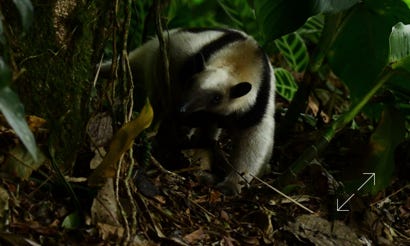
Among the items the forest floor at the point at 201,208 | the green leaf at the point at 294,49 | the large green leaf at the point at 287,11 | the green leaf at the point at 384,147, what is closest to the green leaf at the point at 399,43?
the large green leaf at the point at 287,11

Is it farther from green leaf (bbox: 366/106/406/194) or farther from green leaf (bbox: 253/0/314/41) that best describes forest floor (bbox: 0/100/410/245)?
green leaf (bbox: 253/0/314/41)

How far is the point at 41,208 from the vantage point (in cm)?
282

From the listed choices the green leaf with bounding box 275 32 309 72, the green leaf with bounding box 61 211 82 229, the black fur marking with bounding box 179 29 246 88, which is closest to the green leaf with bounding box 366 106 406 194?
the black fur marking with bounding box 179 29 246 88

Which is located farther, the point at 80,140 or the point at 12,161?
the point at 80,140

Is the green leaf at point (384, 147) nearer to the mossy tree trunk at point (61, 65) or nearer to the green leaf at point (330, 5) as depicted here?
the green leaf at point (330, 5)

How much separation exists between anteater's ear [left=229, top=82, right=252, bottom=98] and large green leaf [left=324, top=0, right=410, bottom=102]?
0.63 metres

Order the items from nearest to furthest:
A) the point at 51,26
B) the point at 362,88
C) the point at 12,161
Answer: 1. the point at 12,161
2. the point at 51,26
3. the point at 362,88

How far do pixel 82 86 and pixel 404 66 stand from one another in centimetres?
176

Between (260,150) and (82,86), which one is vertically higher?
(82,86)

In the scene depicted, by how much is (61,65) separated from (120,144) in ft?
1.53

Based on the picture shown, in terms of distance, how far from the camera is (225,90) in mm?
4125

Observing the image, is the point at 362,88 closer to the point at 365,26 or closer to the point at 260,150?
the point at 365,26

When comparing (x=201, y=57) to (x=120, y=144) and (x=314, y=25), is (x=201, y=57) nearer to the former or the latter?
(x=120, y=144)

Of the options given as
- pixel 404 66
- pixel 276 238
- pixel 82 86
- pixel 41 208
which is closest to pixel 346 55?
pixel 404 66
